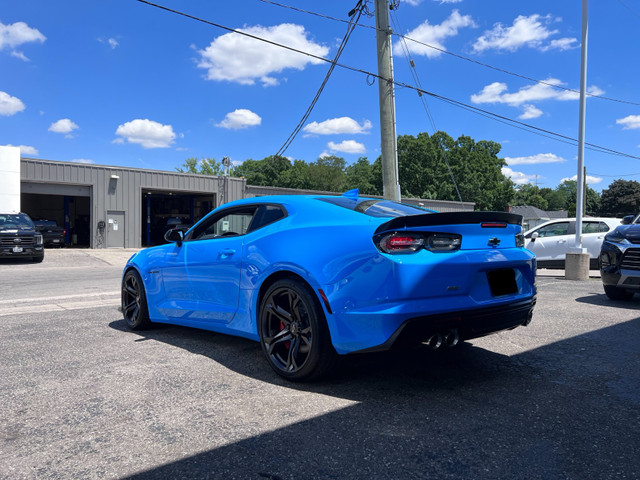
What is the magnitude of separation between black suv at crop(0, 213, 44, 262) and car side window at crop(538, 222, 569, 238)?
16.8 meters

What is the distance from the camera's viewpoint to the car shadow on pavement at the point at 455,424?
2258 millimetres

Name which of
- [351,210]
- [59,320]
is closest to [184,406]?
[351,210]

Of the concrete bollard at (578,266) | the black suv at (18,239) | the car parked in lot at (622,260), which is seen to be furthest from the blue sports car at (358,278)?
the black suv at (18,239)

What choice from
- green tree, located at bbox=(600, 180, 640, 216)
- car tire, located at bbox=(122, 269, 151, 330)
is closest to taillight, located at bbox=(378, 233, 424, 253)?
car tire, located at bbox=(122, 269, 151, 330)

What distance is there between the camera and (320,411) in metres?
2.97

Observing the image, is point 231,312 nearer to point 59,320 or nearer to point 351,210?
point 351,210

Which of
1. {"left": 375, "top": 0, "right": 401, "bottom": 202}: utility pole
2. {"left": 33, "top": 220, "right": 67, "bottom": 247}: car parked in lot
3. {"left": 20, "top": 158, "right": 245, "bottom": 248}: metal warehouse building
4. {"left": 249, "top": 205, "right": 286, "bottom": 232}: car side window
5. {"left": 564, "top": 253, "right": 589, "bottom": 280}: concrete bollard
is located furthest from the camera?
{"left": 33, "top": 220, "right": 67, "bottom": 247}: car parked in lot

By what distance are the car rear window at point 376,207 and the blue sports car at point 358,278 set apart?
0.01 metres

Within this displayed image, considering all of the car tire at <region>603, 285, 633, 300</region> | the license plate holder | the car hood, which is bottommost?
the car tire at <region>603, 285, 633, 300</region>

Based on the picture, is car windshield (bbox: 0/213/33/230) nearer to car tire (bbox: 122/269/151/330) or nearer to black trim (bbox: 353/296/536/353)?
car tire (bbox: 122/269/151/330)

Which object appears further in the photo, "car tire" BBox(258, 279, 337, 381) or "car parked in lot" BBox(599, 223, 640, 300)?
"car parked in lot" BBox(599, 223, 640, 300)

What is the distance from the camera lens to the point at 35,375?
3750 mm

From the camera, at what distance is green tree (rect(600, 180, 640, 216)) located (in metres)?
70.1

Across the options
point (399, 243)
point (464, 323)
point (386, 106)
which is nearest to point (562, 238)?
point (386, 106)
